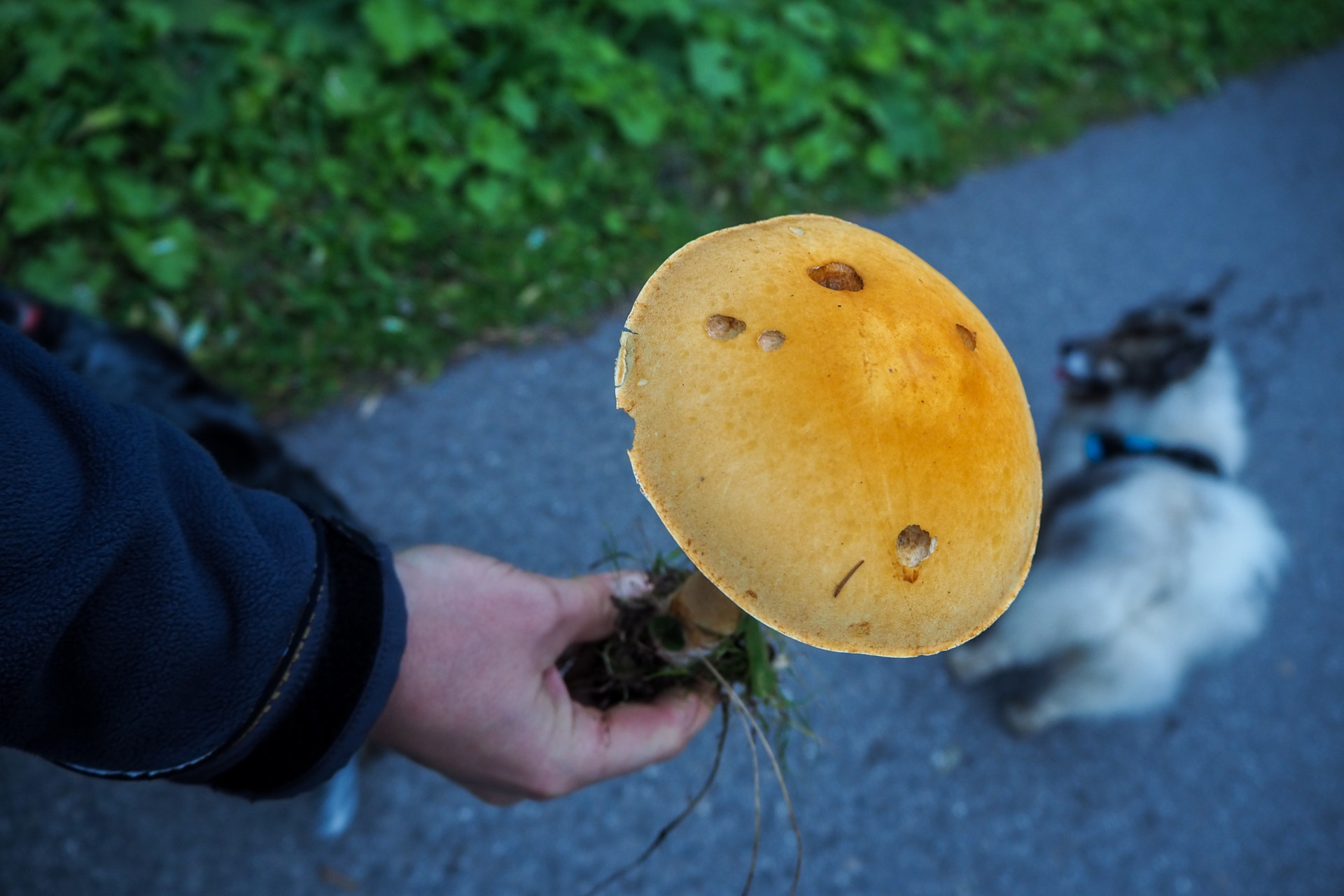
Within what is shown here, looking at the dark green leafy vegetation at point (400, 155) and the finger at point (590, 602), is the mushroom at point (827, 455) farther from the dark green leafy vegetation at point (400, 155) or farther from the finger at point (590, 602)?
the dark green leafy vegetation at point (400, 155)

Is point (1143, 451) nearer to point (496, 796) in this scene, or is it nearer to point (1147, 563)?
point (1147, 563)

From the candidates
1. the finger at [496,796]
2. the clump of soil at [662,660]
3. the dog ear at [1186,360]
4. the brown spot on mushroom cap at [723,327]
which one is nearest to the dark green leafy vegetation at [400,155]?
Result: the dog ear at [1186,360]

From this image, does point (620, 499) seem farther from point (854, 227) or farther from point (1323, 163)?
point (1323, 163)

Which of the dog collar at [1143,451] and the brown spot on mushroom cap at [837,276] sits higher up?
the brown spot on mushroom cap at [837,276]

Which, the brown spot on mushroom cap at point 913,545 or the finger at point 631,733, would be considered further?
the finger at point 631,733

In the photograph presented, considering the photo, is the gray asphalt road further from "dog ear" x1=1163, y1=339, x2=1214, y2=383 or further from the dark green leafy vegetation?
"dog ear" x1=1163, y1=339, x2=1214, y2=383

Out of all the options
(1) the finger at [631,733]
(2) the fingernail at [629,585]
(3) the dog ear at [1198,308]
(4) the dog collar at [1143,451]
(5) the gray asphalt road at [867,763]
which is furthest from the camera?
(3) the dog ear at [1198,308]

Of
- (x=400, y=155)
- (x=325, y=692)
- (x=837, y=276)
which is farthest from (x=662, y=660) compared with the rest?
(x=400, y=155)

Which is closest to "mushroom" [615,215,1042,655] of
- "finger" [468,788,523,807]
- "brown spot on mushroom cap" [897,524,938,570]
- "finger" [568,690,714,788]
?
"brown spot on mushroom cap" [897,524,938,570]
